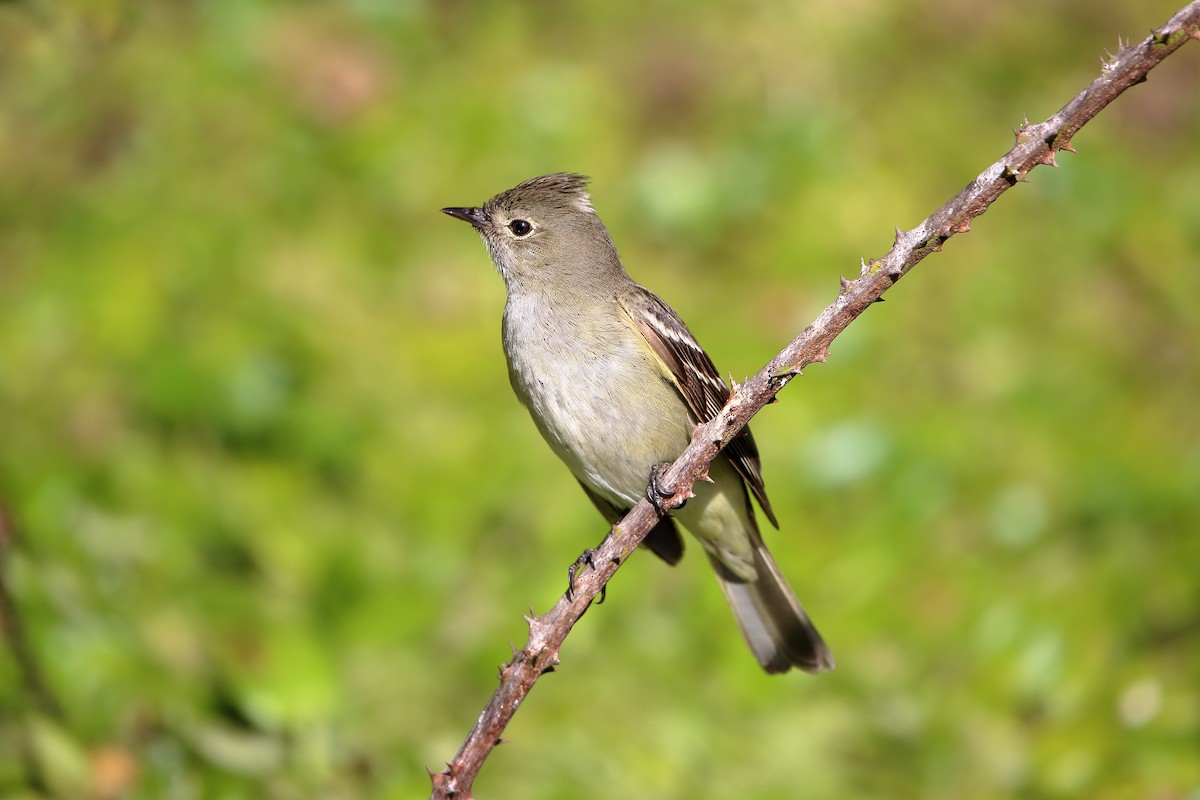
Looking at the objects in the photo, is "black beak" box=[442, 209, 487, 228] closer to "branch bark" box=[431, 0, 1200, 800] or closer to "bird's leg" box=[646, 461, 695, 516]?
"bird's leg" box=[646, 461, 695, 516]

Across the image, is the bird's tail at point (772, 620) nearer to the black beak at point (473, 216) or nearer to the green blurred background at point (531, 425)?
the green blurred background at point (531, 425)

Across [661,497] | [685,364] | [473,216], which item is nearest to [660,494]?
[661,497]

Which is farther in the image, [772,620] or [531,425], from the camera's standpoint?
[531,425]

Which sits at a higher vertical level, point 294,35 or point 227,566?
point 294,35

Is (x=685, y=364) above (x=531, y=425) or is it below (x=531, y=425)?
below

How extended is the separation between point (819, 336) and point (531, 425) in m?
4.75

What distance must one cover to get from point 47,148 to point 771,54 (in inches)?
210

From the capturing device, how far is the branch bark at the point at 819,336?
282 centimetres

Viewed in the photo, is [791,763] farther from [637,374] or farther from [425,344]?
[425,344]

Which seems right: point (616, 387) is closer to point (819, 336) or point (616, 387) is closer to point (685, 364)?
point (685, 364)

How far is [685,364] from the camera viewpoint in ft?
16.5

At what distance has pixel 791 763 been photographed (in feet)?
20.5

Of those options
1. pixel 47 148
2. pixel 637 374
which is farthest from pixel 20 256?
pixel 637 374

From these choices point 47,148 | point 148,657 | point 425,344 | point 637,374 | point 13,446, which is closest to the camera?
point 637,374
